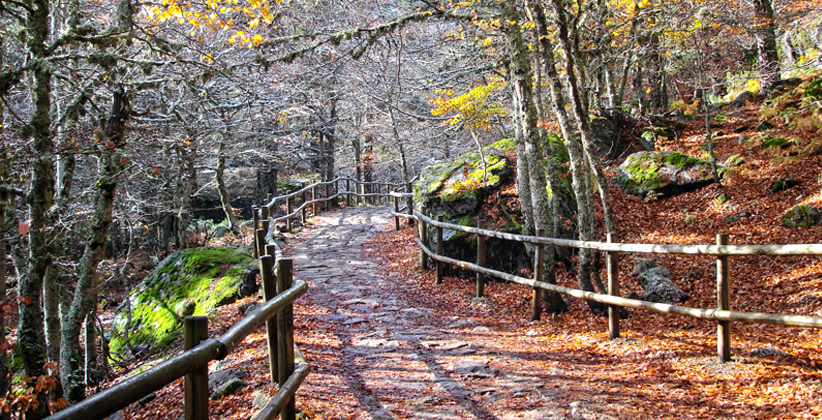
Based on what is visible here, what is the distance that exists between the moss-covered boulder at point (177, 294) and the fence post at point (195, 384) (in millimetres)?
6235

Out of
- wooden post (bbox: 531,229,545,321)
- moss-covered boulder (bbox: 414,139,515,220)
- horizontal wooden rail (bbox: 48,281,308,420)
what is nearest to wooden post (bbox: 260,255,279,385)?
horizontal wooden rail (bbox: 48,281,308,420)

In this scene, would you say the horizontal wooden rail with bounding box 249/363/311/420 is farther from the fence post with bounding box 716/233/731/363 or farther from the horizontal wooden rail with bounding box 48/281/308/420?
the fence post with bounding box 716/233/731/363

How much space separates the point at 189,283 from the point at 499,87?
8.11m

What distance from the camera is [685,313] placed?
461cm

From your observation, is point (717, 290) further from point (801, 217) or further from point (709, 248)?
point (801, 217)

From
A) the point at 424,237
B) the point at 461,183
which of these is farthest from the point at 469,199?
the point at 424,237

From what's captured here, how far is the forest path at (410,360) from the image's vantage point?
3.97 metres

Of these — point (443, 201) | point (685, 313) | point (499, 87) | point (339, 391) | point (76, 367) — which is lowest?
point (76, 367)

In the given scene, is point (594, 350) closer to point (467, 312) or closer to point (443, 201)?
point (467, 312)

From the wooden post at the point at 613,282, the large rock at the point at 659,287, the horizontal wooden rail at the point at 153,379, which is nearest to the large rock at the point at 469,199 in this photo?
the large rock at the point at 659,287

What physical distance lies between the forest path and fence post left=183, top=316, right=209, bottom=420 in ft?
5.40

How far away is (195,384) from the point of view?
88.5 inches

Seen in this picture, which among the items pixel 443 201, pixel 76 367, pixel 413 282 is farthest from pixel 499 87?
pixel 76 367

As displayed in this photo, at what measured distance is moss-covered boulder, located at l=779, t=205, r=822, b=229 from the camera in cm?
816
